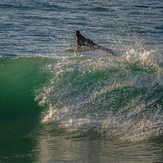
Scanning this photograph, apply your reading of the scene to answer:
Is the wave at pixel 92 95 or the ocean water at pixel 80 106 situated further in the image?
the wave at pixel 92 95

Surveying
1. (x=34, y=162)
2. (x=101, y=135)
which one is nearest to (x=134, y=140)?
(x=101, y=135)

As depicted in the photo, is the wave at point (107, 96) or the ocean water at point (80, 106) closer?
the ocean water at point (80, 106)

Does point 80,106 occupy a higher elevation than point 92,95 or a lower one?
lower

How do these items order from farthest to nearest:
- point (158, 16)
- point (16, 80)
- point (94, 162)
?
1. point (158, 16)
2. point (16, 80)
3. point (94, 162)

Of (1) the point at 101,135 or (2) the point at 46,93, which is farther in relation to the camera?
(2) the point at 46,93

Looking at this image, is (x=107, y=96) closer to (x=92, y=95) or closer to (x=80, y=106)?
(x=92, y=95)

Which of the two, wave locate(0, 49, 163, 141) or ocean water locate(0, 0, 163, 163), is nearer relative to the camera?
ocean water locate(0, 0, 163, 163)

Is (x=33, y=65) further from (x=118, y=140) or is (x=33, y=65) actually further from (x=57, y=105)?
(x=118, y=140)

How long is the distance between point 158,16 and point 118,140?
15.7 metres

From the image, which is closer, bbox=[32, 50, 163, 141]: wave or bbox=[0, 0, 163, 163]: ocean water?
bbox=[0, 0, 163, 163]: ocean water

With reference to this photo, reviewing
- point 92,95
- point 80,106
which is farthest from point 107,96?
point 80,106

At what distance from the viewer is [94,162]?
138 inches

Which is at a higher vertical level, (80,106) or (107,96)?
(107,96)

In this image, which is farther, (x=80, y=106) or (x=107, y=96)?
(x=107, y=96)
